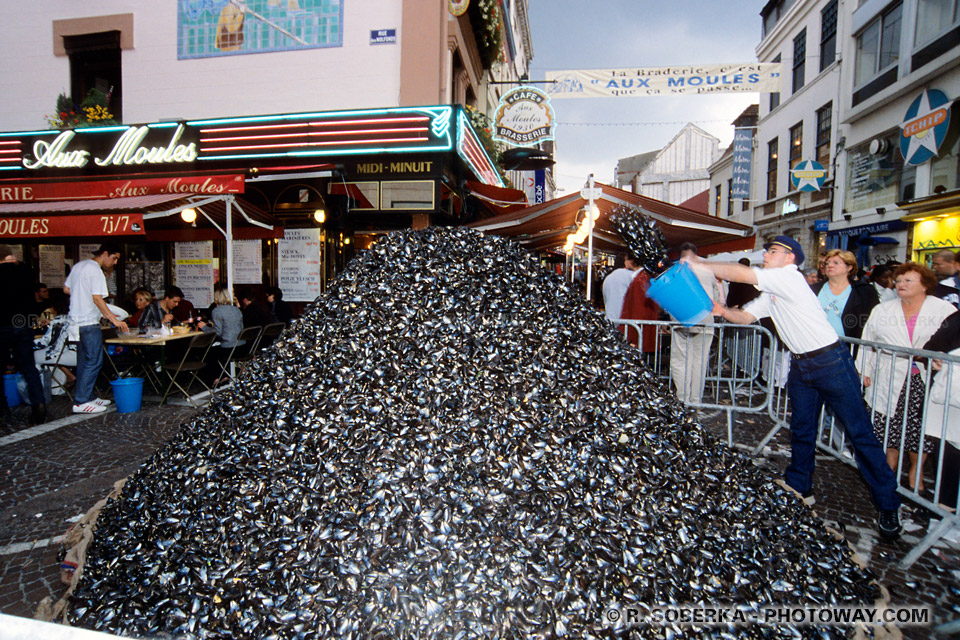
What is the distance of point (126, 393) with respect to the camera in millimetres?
5445

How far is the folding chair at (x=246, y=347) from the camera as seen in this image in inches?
251

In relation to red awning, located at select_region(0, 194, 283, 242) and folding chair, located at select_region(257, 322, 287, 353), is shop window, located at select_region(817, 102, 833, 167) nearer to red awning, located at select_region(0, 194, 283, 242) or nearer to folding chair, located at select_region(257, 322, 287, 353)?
red awning, located at select_region(0, 194, 283, 242)

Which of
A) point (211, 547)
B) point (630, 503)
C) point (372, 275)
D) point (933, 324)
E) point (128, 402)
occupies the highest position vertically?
point (372, 275)

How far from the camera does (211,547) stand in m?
1.74

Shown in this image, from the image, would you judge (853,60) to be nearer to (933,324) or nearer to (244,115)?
(933,324)

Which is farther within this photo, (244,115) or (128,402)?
(244,115)

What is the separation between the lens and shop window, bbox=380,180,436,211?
8.02 metres

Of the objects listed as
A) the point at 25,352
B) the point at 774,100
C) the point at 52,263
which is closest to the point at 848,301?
the point at 25,352

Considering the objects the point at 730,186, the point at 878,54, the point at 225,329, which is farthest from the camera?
the point at 730,186

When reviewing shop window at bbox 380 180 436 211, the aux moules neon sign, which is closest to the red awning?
the aux moules neon sign

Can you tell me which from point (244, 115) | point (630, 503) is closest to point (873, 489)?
point (630, 503)

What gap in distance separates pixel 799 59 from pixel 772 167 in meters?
4.13

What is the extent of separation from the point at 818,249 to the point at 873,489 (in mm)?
16649

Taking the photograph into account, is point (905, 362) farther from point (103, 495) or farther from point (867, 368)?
point (103, 495)
